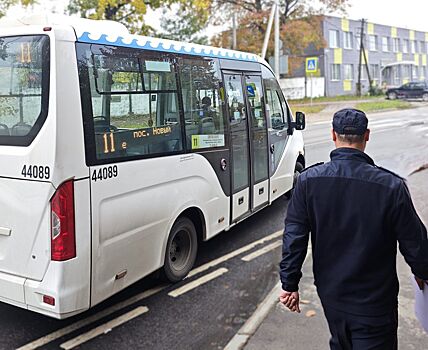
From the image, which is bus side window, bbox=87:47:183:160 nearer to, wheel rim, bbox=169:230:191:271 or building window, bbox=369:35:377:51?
wheel rim, bbox=169:230:191:271

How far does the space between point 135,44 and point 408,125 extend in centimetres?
2101

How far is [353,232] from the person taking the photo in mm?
2451

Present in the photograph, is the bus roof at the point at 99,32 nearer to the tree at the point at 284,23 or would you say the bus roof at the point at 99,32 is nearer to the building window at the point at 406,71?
the tree at the point at 284,23

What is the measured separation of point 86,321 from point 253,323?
1440 millimetres

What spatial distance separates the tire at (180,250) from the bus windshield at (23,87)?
1737 mm

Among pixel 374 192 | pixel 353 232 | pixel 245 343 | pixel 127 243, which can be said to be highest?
pixel 374 192

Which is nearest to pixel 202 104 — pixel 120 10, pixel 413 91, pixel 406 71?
pixel 120 10

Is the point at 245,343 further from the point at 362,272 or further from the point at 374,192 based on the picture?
the point at 374,192

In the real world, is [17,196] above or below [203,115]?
below

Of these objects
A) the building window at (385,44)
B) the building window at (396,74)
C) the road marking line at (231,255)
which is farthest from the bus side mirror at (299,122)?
the building window at (396,74)

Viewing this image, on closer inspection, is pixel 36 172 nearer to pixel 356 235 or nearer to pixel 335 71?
pixel 356 235

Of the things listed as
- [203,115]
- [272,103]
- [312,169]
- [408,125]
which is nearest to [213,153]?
[203,115]

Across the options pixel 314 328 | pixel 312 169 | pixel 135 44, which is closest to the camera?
pixel 312 169

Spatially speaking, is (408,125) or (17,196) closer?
(17,196)
